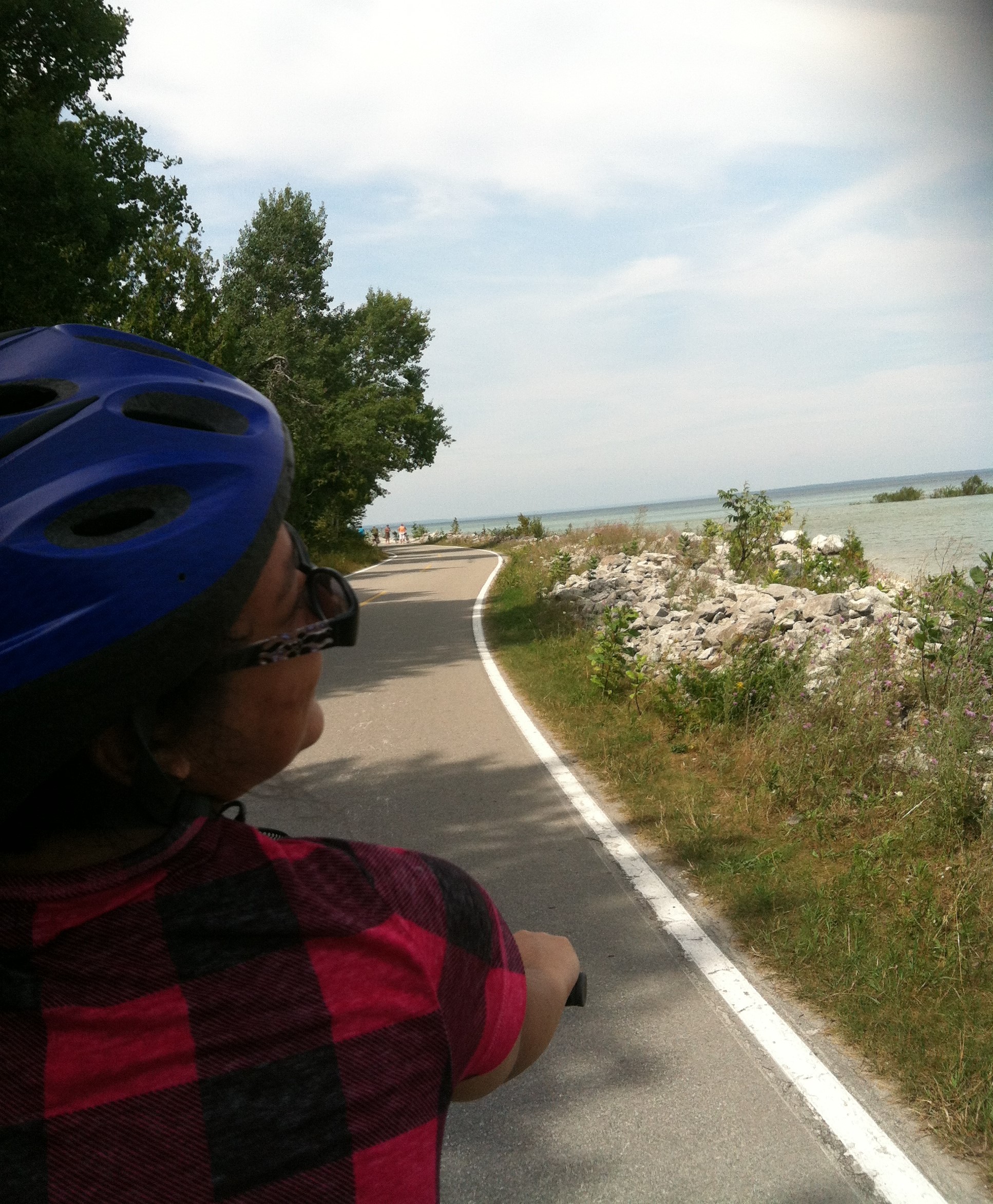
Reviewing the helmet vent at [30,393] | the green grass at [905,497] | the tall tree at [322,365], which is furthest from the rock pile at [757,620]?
the green grass at [905,497]

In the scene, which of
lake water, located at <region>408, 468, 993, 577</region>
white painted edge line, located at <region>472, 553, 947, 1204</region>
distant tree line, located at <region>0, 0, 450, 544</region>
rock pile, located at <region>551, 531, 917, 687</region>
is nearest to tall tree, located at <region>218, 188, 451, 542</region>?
distant tree line, located at <region>0, 0, 450, 544</region>

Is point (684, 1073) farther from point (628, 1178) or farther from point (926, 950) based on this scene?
point (926, 950)

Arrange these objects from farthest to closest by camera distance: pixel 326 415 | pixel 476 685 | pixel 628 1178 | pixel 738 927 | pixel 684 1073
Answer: pixel 326 415
pixel 476 685
pixel 738 927
pixel 684 1073
pixel 628 1178

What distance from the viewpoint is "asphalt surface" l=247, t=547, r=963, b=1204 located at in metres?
3.04

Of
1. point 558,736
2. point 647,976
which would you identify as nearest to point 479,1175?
point 647,976

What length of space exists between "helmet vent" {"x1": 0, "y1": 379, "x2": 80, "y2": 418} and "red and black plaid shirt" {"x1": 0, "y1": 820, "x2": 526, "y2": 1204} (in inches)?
21.3

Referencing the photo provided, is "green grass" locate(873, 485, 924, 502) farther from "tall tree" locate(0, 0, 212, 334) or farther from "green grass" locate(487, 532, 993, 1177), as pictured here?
"green grass" locate(487, 532, 993, 1177)

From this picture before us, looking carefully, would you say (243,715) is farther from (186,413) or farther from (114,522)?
(186,413)

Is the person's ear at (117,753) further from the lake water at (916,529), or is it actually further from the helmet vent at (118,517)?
the lake water at (916,529)

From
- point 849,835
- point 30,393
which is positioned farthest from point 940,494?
point 30,393

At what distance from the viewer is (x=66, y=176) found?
1321cm

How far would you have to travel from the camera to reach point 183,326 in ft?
83.1

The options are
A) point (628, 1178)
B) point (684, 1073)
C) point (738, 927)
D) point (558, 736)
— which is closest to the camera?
point (628, 1178)

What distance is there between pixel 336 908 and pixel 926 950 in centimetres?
394
